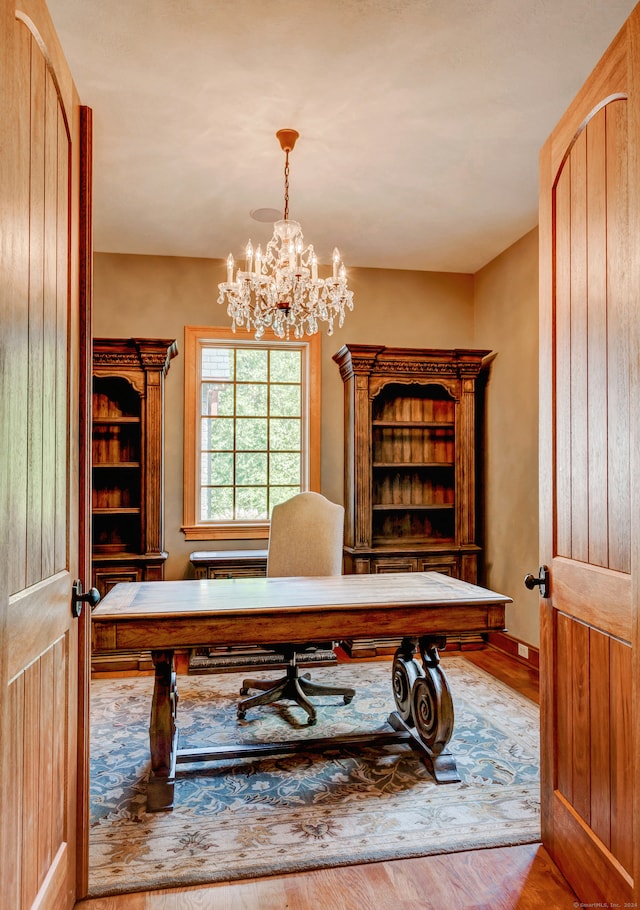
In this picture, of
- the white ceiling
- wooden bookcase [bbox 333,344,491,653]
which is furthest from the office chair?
the white ceiling

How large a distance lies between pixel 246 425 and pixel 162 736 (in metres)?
2.82

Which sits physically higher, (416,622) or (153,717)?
(416,622)

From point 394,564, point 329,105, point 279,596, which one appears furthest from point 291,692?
point 329,105

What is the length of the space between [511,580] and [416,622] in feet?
7.52

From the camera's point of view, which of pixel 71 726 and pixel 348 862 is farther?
pixel 348 862

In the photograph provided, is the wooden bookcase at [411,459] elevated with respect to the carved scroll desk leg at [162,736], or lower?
elevated

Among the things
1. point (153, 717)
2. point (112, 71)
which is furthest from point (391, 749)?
point (112, 71)

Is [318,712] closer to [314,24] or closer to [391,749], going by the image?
[391,749]

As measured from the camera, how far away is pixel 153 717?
2.30 metres

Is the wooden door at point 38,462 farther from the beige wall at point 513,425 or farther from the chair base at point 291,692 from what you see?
the beige wall at point 513,425

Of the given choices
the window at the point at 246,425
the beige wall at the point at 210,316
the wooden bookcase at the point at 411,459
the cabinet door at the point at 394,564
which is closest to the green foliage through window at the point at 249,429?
the window at the point at 246,425

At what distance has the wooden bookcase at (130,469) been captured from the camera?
13.3ft

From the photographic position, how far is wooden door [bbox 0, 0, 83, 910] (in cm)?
113

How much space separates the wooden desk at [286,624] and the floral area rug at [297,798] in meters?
0.10
